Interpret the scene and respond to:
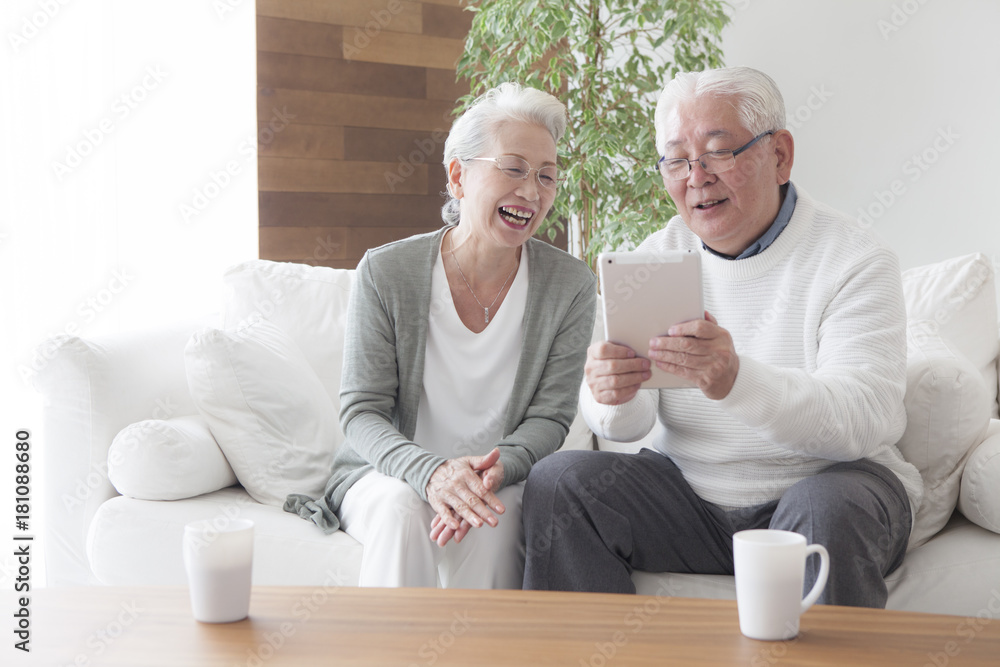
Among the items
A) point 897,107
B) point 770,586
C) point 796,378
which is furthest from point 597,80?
point 770,586

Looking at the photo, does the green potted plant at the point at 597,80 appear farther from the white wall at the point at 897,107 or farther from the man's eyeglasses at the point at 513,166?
the man's eyeglasses at the point at 513,166

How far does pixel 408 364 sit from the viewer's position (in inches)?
63.5

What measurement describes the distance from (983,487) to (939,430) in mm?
114

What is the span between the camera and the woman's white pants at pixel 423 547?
4.48 feet

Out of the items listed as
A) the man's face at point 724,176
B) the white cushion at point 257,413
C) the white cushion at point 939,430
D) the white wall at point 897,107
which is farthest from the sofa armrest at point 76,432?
the white wall at point 897,107

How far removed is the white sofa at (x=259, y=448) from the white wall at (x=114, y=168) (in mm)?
791

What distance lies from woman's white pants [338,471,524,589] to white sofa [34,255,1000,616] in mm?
137

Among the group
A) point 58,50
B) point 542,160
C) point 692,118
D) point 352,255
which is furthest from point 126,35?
point 692,118

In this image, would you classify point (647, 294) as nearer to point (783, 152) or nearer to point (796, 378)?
point (796, 378)

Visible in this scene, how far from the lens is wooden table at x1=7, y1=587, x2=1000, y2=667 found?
81 centimetres

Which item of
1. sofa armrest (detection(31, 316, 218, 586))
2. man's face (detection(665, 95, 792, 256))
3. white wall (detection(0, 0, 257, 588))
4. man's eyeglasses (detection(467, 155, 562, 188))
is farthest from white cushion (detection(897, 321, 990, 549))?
white wall (detection(0, 0, 257, 588))

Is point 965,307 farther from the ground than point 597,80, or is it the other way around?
point 597,80

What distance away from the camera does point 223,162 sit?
3002 millimetres

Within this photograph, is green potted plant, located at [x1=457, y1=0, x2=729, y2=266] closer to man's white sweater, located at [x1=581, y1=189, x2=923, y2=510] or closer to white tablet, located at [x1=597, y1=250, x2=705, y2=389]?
man's white sweater, located at [x1=581, y1=189, x2=923, y2=510]
